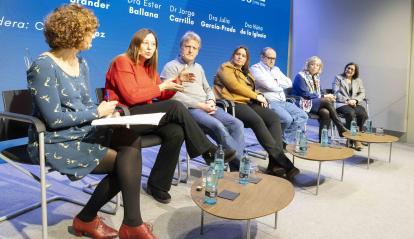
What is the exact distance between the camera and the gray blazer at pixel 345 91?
192 inches

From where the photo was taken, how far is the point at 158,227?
7.34 ft

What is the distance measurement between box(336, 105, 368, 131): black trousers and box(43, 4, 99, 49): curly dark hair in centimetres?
362

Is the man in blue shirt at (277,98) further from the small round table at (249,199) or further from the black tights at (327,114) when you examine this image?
the small round table at (249,199)

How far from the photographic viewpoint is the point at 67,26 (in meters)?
1.83

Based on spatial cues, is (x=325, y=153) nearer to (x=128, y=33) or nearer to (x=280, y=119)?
(x=280, y=119)

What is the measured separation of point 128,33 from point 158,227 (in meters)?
2.27

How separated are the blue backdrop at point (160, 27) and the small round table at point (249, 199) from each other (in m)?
2.02

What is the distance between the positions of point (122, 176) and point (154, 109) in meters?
0.75

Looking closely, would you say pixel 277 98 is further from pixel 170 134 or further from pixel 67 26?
pixel 67 26

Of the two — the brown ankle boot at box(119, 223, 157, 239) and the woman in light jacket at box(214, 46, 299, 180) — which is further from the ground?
the woman in light jacket at box(214, 46, 299, 180)

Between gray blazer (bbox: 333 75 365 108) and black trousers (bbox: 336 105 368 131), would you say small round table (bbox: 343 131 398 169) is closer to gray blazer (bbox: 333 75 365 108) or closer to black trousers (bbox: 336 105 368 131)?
black trousers (bbox: 336 105 368 131)

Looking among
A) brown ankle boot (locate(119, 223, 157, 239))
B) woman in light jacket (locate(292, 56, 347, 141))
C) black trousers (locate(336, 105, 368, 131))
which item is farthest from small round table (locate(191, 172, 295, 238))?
black trousers (locate(336, 105, 368, 131))

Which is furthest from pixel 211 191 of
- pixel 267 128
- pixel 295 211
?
pixel 267 128

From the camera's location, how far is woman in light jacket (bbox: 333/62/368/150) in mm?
4707
